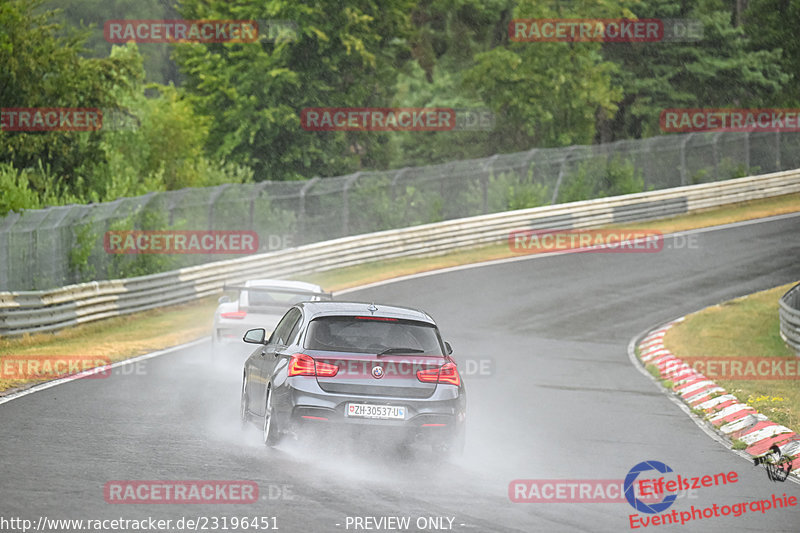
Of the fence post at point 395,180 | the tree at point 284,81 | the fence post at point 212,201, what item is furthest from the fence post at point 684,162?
the fence post at point 212,201

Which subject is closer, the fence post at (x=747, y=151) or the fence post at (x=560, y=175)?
the fence post at (x=560, y=175)

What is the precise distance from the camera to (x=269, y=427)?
10.9m

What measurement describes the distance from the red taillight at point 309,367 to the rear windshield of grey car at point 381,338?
0.49 feet

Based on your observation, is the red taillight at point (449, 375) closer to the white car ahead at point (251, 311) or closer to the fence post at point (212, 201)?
the white car ahead at point (251, 311)

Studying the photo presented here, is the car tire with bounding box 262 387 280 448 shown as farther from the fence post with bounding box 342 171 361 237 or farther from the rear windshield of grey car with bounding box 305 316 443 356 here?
the fence post with bounding box 342 171 361 237

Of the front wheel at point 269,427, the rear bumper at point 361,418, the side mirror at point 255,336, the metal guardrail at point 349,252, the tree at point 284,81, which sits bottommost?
the metal guardrail at point 349,252

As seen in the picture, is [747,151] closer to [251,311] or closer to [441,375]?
[251,311]

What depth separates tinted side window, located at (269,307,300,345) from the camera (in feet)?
38.6

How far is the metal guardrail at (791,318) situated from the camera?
785 inches

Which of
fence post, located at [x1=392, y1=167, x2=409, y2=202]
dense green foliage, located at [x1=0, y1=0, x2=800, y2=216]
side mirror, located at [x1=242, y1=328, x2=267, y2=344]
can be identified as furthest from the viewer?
fence post, located at [x1=392, y1=167, x2=409, y2=202]

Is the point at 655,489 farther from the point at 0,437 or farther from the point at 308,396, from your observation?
the point at 0,437

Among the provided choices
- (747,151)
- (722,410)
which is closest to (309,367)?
(722,410)

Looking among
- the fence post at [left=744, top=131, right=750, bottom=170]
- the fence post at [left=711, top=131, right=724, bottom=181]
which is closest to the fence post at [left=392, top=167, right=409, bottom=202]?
the fence post at [left=711, top=131, right=724, bottom=181]

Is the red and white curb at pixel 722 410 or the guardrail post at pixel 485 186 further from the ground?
the guardrail post at pixel 485 186
